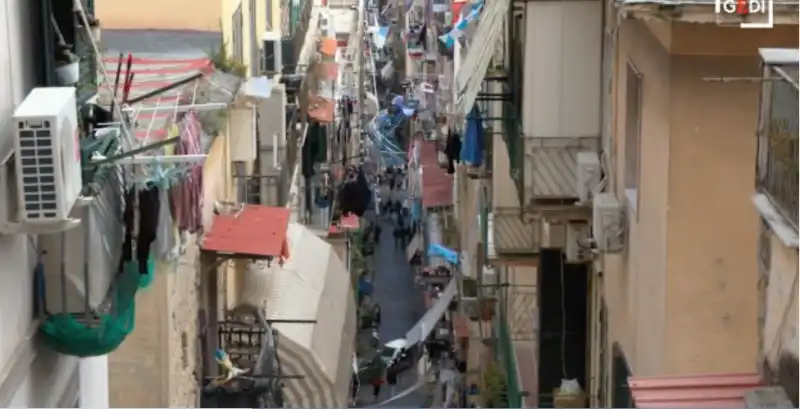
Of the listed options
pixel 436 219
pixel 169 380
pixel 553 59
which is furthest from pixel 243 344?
pixel 436 219

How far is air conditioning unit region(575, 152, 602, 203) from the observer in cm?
1292

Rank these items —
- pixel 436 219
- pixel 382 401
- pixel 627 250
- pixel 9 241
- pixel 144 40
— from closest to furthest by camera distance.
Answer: pixel 9 241 < pixel 627 250 < pixel 144 40 < pixel 382 401 < pixel 436 219

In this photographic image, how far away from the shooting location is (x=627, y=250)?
1182cm

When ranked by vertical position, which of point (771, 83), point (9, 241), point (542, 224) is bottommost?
point (542, 224)

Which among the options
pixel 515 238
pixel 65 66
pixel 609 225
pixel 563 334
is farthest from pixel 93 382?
pixel 515 238

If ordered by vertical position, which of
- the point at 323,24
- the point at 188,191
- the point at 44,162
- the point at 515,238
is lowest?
the point at 515,238

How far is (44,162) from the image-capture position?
775cm

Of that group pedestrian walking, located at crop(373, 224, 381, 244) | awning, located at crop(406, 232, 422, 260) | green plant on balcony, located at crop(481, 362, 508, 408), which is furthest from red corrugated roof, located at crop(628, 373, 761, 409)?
pedestrian walking, located at crop(373, 224, 381, 244)

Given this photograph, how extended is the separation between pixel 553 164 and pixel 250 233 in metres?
3.90

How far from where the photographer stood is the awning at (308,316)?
1825 centimetres

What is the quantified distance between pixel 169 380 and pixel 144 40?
4498mm

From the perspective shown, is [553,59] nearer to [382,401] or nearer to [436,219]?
[382,401]

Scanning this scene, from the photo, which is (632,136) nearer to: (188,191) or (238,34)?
(188,191)

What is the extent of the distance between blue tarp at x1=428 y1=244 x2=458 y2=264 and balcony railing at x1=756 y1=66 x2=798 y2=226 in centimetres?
2800
